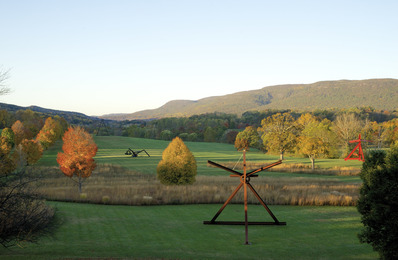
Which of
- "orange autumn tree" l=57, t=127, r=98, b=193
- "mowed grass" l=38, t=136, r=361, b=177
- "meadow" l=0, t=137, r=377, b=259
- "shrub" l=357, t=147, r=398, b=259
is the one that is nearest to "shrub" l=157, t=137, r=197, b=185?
"meadow" l=0, t=137, r=377, b=259

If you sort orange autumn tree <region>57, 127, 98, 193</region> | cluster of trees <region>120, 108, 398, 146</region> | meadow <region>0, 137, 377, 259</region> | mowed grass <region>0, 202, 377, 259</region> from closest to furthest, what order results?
1. mowed grass <region>0, 202, 377, 259</region>
2. meadow <region>0, 137, 377, 259</region>
3. orange autumn tree <region>57, 127, 98, 193</region>
4. cluster of trees <region>120, 108, 398, 146</region>

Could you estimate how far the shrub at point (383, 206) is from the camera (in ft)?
44.9

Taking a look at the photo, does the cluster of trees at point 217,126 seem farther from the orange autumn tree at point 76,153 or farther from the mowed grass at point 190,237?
the mowed grass at point 190,237

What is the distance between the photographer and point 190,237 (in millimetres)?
18094

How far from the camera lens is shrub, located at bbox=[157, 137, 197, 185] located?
3756 centimetres

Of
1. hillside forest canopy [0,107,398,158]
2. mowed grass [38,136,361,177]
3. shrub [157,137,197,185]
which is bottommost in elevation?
mowed grass [38,136,361,177]

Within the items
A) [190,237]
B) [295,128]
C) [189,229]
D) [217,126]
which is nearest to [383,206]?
[190,237]

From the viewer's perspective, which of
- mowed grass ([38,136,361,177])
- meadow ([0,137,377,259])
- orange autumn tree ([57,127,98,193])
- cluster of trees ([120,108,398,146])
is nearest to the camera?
meadow ([0,137,377,259])

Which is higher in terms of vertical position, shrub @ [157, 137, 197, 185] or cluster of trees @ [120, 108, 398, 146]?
cluster of trees @ [120, 108, 398, 146]

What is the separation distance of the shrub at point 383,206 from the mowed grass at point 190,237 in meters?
1.63

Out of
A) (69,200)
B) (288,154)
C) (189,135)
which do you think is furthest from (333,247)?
(189,135)

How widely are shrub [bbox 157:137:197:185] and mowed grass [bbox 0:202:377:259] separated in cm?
1211

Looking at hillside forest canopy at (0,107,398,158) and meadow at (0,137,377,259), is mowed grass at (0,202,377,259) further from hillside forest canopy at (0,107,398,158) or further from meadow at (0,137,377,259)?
hillside forest canopy at (0,107,398,158)

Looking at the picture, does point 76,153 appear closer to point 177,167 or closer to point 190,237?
point 177,167
